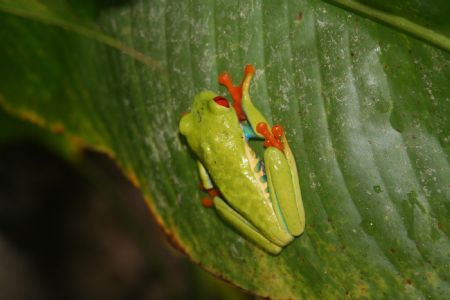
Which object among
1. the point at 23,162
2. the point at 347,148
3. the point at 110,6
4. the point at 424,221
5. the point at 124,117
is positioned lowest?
the point at 23,162

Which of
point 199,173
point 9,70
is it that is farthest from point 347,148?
point 9,70

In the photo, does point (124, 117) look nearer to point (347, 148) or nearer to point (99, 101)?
point (99, 101)

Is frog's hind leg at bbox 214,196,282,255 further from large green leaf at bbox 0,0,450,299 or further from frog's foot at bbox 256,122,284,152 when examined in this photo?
frog's foot at bbox 256,122,284,152

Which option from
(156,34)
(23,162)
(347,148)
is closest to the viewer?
(347,148)

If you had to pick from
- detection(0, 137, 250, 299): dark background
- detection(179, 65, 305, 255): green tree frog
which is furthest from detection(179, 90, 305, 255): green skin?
detection(0, 137, 250, 299): dark background

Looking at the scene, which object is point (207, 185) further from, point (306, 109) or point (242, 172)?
point (306, 109)

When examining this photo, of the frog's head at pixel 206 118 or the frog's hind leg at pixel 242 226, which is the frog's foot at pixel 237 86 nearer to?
the frog's head at pixel 206 118

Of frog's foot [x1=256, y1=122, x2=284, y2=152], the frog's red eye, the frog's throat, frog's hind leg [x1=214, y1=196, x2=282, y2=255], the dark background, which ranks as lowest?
the dark background
